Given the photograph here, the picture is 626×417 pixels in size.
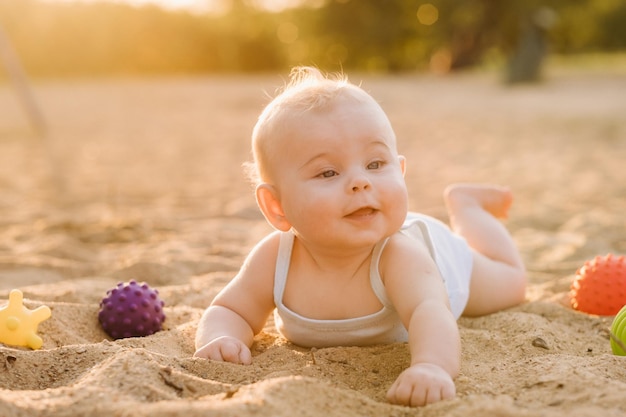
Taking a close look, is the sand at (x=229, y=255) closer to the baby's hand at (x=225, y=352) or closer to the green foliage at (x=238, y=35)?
the baby's hand at (x=225, y=352)

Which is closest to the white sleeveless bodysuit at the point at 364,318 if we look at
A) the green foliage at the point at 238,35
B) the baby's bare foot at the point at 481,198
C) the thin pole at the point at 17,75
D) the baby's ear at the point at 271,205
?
the baby's ear at the point at 271,205

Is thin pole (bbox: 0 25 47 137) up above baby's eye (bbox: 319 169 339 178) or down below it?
below

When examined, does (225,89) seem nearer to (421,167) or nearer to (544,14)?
(544,14)

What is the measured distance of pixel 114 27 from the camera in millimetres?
22766

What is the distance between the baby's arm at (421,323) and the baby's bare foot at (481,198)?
80 cm

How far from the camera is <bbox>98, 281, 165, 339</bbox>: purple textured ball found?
2725 millimetres

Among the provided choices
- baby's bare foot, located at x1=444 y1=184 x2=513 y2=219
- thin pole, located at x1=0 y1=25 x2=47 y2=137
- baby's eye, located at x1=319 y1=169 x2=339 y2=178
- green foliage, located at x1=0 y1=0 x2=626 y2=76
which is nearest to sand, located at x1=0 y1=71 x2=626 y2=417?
thin pole, located at x1=0 y1=25 x2=47 y2=137

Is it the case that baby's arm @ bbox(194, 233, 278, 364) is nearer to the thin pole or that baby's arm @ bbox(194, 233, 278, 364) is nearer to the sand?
the sand

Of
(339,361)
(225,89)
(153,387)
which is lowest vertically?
(225,89)

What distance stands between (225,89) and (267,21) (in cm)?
950

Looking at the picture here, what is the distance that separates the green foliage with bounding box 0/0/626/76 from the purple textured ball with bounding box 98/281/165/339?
1937cm

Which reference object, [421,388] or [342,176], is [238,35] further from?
[421,388]

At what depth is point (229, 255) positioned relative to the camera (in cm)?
409

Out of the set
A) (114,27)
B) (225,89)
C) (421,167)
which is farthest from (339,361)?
(114,27)
